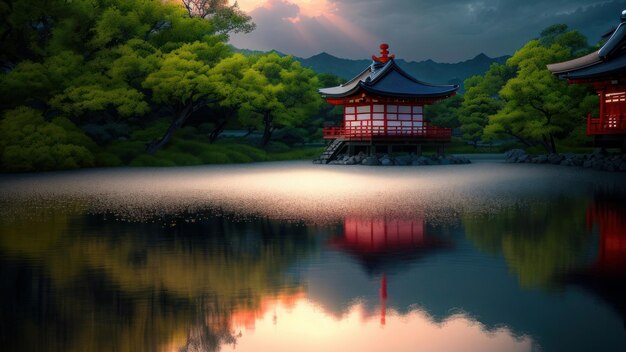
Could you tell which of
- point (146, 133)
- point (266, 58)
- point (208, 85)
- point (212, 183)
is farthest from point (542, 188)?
point (266, 58)

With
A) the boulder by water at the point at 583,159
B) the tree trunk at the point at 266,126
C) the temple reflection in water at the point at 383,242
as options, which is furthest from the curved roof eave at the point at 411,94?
the temple reflection in water at the point at 383,242

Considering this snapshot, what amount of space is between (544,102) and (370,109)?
45.9 feet

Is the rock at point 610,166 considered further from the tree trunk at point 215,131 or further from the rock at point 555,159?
the tree trunk at point 215,131

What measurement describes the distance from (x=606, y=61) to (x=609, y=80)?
125 cm

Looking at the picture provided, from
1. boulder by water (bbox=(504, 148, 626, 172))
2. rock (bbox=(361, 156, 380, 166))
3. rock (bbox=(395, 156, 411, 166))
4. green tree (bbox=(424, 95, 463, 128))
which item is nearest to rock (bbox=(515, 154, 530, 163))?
boulder by water (bbox=(504, 148, 626, 172))

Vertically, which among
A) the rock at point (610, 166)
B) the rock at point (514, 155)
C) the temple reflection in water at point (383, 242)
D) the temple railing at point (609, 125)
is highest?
the temple railing at point (609, 125)

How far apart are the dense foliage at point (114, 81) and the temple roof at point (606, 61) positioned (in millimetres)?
25136

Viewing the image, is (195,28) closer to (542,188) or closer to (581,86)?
(581,86)

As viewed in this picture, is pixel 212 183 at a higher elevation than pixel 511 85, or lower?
lower

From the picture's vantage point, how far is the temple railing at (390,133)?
48.2 meters

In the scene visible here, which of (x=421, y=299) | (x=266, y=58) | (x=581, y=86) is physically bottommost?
(x=421, y=299)

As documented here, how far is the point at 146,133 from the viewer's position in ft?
168

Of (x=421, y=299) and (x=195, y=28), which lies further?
(x=195, y=28)

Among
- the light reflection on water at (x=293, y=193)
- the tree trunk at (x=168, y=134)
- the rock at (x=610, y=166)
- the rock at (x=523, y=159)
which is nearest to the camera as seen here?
the light reflection on water at (x=293, y=193)
